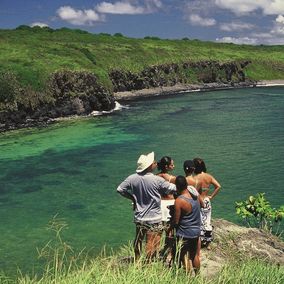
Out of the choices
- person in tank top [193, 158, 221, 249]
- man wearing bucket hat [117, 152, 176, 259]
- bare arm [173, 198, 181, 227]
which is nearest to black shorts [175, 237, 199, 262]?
bare arm [173, 198, 181, 227]

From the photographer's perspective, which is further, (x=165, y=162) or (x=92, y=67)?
(x=92, y=67)

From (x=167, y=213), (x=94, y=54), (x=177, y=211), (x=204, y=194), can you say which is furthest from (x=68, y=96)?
(x=177, y=211)

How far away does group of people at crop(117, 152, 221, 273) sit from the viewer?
39.1ft

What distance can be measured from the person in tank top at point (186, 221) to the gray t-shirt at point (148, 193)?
59 cm

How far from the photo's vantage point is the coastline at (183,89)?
117575 mm

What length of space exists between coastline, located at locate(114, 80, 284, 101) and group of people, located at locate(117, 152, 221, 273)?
3903 inches

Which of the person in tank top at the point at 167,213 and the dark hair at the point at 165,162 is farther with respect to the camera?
the dark hair at the point at 165,162

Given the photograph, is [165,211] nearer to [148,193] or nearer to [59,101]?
[148,193]

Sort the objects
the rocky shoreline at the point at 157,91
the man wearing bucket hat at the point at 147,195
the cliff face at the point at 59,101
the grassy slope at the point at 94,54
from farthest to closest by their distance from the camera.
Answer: the grassy slope at the point at 94,54, the cliff face at the point at 59,101, the rocky shoreline at the point at 157,91, the man wearing bucket hat at the point at 147,195

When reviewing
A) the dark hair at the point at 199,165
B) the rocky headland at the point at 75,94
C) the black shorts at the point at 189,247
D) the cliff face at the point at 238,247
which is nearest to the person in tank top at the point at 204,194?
the dark hair at the point at 199,165

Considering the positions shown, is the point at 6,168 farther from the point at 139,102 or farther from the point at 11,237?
the point at 139,102

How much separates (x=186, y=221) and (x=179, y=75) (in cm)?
13272

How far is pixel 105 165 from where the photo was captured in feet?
137

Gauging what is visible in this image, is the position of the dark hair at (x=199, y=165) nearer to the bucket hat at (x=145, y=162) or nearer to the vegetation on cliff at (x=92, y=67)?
the bucket hat at (x=145, y=162)
